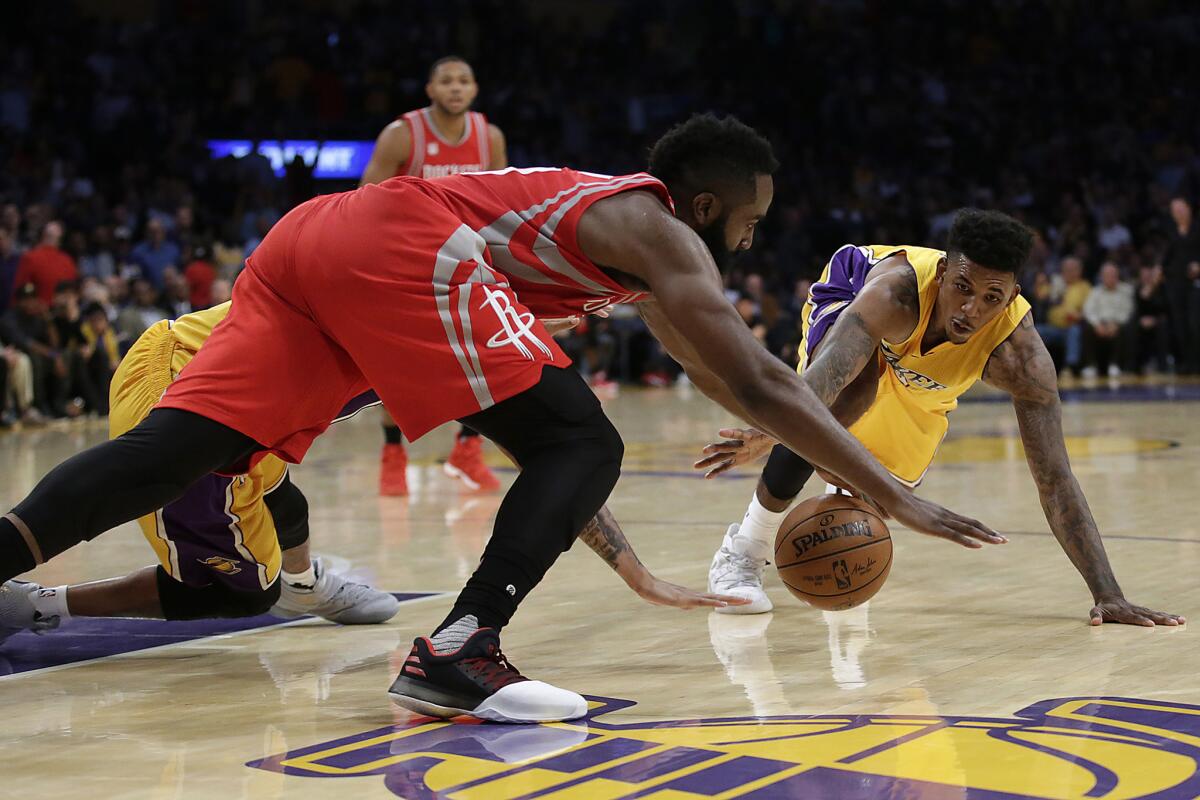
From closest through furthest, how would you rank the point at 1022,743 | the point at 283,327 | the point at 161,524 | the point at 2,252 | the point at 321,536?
the point at 1022,743 < the point at 283,327 < the point at 161,524 < the point at 321,536 < the point at 2,252

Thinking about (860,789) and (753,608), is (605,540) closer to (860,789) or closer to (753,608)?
(753,608)

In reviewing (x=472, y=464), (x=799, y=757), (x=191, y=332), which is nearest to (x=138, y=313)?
(x=472, y=464)

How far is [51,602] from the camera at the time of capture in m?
4.19

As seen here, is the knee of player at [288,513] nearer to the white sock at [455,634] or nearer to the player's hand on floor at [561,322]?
the player's hand on floor at [561,322]

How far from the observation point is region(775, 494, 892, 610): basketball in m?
4.20

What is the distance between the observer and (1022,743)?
2.94 metres

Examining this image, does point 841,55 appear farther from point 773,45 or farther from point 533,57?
point 533,57

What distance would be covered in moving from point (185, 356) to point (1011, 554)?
3.02 metres

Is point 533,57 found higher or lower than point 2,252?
higher

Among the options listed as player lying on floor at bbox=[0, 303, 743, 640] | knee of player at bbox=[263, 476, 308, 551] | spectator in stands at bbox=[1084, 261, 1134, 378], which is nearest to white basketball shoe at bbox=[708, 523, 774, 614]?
player lying on floor at bbox=[0, 303, 743, 640]

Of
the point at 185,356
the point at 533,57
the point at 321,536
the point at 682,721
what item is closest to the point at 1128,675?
the point at 682,721

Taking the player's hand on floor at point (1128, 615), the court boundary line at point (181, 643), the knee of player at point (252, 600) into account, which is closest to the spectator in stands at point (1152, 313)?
the player's hand on floor at point (1128, 615)

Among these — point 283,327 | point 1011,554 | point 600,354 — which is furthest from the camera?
point 600,354

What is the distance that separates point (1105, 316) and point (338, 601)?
14.7 metres
